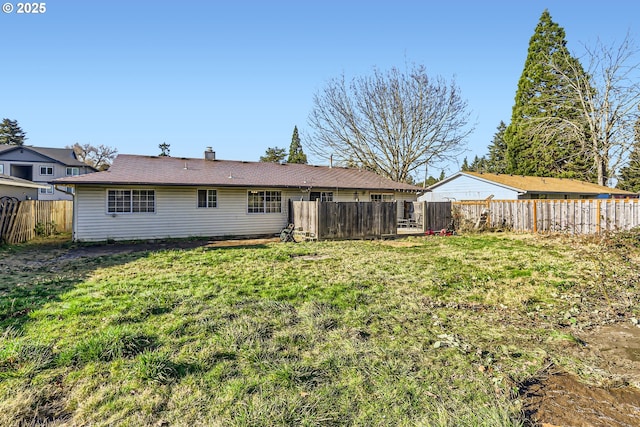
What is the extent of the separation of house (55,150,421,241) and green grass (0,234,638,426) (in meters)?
5.39

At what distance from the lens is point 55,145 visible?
38.8 metres

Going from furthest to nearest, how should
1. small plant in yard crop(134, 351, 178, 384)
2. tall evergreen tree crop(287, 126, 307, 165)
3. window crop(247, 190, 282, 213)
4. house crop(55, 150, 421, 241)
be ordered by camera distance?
tall evergreen tree crop(287, 126, 307, 165), window crop(247, 190, 282, 213), house crop(55, 150, 421, 241), small plant in yard crop(134, 351, 178, 384)

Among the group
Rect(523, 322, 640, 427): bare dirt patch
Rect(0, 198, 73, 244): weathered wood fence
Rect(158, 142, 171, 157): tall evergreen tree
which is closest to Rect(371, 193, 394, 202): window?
Rect(523, 322, 640, 427): bare dirt patch

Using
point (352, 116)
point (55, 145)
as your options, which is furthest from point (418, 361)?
point (55, 145)

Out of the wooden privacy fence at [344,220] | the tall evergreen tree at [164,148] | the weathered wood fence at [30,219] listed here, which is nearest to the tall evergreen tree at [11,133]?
the tall evergreen tree at [164,148]

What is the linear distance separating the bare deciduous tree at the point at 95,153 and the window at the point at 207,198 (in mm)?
43916

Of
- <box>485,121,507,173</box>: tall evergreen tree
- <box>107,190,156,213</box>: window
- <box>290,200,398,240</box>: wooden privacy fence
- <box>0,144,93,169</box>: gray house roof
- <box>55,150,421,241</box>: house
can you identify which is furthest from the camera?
<box>485,121,507,173</box>: tall evergreen tree

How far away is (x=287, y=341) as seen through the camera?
3.53 m

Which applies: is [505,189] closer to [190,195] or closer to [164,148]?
[190,195]

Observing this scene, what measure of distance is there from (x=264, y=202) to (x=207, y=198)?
2.52m

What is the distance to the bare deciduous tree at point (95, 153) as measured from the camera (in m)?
48.5

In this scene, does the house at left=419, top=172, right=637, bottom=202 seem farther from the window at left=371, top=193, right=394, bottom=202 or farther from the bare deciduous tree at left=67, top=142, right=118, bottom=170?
the bare deciduous tree at left=67, top=142, right=118, bottom=170

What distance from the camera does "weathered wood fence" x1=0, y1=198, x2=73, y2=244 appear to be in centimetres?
1126

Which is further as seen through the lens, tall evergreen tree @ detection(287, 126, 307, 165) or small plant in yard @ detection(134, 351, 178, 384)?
tall evergreen tree @ detection(287, 126, 307, 165)
